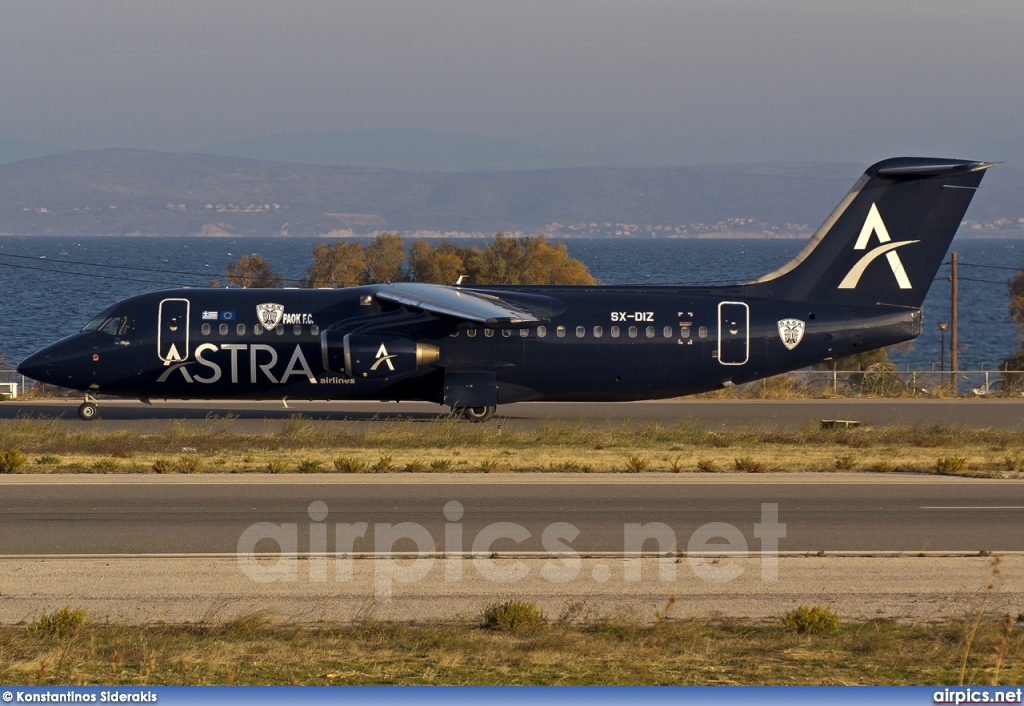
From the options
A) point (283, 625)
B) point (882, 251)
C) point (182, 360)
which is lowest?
point (283, 625)

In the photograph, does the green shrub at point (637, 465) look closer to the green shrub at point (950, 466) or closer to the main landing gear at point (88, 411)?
the green shrub at point (950, 466)

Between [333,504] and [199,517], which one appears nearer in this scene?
[199,517]

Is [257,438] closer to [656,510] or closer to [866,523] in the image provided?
[656,510]

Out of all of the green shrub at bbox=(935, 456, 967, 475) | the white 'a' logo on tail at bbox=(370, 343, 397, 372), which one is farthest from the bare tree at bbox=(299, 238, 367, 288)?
the green shrub at bbox=(935, 456, 967, 475)

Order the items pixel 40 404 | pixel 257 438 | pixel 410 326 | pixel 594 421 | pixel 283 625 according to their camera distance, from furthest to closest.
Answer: pixel 40 404, pixel 594 421, pixel 410 326, pixel 257 438, pixel 283 625

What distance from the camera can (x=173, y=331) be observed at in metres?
32.2

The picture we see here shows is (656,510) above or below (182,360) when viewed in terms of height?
below

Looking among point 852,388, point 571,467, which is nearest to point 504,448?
point 571,467

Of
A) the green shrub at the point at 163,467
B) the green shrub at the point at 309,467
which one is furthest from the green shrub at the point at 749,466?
the green shrub at the point at 163,467

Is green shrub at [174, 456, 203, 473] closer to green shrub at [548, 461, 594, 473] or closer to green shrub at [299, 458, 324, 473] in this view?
green shrub at [299, 458, 324, 473]

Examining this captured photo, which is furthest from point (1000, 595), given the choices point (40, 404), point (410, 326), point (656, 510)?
point (40, 404)

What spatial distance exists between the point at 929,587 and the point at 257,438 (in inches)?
690

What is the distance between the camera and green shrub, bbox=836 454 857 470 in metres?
24.2

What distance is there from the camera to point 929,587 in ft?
45.8
